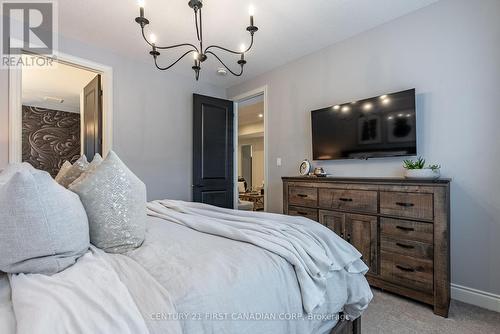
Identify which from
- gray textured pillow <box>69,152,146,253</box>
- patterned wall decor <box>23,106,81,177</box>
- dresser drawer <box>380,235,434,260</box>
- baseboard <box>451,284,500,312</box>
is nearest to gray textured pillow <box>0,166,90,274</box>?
gray textured pillow <box>69,152,146,253</box>

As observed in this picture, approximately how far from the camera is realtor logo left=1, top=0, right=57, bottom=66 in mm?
2459

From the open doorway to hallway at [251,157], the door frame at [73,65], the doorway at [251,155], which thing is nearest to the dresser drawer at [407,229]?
the door frame at [73,65]

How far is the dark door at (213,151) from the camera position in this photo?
3941 millimetres

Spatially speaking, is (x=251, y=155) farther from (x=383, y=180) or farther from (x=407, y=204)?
(x=407, y=204)

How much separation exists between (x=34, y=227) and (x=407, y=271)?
8.05 ft

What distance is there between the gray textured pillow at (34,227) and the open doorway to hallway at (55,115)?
304 cm

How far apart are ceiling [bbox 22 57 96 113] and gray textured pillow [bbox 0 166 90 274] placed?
3401 millimetres

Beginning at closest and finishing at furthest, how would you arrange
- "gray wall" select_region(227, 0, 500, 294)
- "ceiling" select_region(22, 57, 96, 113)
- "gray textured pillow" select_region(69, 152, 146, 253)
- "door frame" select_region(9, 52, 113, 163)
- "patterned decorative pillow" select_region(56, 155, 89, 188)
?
1. "gray textured pillow" select_region(69, 152, 146, 253)
2. "patterned decorative pillow" select_region(56, 155, 89, 188)
3. "gray wall" select_region(227, 0, 500, 294)
4. "door frame" select_region(9, 52, 113, 163)
5. "ceiling" select_region(22, 57, 96, 113)

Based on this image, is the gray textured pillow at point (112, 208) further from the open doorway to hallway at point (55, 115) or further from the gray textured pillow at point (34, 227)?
the open doorway to hallway at point (55, 115)

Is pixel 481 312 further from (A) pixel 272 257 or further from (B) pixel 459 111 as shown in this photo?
(A) pixel 272 257

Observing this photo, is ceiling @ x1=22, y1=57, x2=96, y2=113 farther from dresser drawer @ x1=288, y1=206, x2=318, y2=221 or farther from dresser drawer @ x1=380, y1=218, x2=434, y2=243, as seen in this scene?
dresser drawer @ x1=380, y1=218, x2=434, y2=243

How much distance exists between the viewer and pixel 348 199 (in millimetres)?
2438

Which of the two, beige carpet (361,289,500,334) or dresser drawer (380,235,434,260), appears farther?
dresser drawer (380,235,434,260)

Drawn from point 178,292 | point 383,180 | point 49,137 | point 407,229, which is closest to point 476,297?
point 407,229
